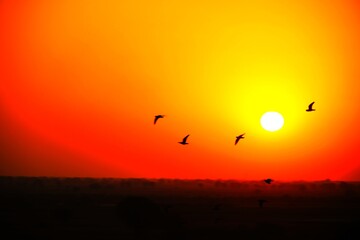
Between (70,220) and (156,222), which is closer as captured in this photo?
(156,222)

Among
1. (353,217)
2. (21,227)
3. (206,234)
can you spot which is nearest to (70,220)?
(21,227)

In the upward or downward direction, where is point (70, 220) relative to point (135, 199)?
downward

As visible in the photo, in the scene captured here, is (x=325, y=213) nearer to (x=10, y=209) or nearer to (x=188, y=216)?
(x=188, y=216)

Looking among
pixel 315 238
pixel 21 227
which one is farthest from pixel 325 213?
pixel 21 227

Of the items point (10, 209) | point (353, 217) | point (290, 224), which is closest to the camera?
point (290, 224)

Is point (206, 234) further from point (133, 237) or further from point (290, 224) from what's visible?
point (290, 224)

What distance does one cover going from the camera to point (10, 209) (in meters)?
117

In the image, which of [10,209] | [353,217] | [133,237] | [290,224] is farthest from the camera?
[10,209]

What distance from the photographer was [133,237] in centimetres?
7881

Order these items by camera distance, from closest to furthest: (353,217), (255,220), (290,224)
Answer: (290,224)
(255,220)
(353,217)

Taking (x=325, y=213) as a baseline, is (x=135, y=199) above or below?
above

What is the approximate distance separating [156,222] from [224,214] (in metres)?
29.0

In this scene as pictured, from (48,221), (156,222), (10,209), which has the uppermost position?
(156,222)

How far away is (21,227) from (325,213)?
57.8 m
